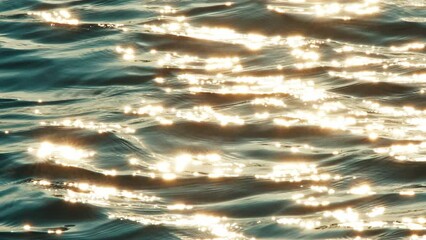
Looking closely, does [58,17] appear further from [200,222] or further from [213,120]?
[200,222]

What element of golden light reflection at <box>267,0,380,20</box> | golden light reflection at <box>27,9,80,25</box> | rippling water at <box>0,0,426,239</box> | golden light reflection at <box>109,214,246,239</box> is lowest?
golden light reflection at <box>109,214,246,239</box>

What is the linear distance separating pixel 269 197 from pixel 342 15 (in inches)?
108

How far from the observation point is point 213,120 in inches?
225

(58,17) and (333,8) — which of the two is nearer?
(333,8)

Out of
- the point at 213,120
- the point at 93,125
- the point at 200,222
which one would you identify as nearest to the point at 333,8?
the point at 213,120

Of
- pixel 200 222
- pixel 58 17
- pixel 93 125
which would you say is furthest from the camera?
pixel 58 17

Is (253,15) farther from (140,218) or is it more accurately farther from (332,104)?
(140,218)

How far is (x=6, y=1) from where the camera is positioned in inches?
319

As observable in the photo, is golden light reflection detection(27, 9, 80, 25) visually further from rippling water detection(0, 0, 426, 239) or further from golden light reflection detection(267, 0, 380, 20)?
golden light reflection detection(267, 0, 380, 20)

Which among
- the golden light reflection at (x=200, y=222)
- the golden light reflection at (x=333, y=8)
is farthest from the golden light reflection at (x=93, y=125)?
the golden light reflection at (x=333, y=8)

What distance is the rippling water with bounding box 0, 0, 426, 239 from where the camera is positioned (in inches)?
182

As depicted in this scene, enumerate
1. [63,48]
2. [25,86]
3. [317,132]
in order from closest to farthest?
1. [317,132]
2. [25,86]
3. [63,48]

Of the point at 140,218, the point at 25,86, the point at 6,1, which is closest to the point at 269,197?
the point at 140,218

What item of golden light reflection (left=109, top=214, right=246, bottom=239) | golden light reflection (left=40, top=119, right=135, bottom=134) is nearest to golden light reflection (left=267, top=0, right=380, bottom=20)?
golden light reflection (left=40, top=119, right=135, bottom=134)
